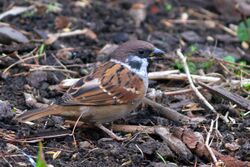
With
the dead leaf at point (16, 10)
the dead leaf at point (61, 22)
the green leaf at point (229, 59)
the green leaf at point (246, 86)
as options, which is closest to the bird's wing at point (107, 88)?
the green leaf at point (246, 86)

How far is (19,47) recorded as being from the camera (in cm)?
628

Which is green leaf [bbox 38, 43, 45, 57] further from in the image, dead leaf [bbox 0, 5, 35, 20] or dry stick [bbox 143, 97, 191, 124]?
dry stick [bbox 143, 97, 191, 124]

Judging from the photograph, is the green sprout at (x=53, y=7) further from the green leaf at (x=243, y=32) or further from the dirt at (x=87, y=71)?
the green leaf at (x=243, y=32)

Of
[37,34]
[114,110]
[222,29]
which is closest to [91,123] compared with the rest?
[114,110]

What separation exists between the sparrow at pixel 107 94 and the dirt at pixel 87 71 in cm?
15

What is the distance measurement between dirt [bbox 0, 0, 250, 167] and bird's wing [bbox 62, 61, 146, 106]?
0.26m

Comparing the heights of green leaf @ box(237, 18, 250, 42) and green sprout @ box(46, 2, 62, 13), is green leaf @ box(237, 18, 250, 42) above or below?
below

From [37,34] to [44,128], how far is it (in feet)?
6.93

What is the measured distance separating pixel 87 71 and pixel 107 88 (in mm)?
1174

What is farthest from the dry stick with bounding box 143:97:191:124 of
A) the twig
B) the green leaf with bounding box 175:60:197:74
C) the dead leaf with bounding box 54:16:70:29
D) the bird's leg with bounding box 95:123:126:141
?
the dead leaf with bounding box 54:16:70:29

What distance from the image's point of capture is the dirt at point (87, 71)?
4469 mm

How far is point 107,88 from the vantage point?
4984 mm

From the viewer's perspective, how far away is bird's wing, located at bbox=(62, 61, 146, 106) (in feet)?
16.0

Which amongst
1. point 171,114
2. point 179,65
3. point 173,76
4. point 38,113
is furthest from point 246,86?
point 38,113
